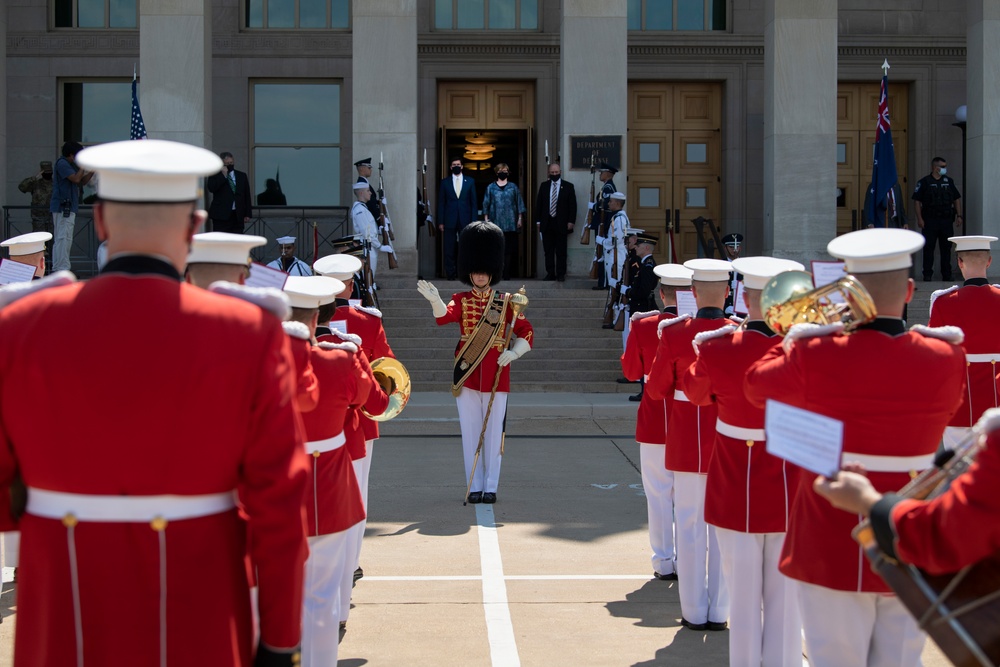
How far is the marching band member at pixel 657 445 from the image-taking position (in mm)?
6992

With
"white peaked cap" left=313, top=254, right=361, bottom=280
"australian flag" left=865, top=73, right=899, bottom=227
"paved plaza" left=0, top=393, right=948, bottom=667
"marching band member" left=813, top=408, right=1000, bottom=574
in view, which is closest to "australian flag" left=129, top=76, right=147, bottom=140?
"paved plaza" left=0, top=393, right=948, bottom=667

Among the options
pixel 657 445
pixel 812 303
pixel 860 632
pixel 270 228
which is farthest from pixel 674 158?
pixel 860 632

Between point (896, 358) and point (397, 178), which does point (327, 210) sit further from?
point (896, 358)

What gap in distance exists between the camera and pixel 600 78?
18.5 meters

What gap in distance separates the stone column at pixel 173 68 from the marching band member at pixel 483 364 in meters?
10.1

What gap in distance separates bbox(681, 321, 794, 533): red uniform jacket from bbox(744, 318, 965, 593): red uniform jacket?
1300 mm

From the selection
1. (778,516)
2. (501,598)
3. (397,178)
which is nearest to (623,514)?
(501,598)

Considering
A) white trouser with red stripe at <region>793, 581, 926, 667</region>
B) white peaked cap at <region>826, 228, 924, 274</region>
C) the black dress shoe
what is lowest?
the black dress shoe

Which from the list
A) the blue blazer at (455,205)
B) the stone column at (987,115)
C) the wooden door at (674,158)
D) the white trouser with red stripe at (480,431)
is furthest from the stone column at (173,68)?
the stone column at (987,115)

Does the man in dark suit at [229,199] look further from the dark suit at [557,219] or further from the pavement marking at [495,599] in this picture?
the pavement marking at [495,599]

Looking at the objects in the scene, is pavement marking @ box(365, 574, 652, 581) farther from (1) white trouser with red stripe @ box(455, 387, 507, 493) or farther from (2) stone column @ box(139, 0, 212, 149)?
(2) stone column @ box(139, 0, 212, 149)

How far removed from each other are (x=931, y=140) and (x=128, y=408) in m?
22.2

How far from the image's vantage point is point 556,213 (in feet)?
60.3

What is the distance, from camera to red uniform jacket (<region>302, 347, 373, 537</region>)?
475cm
